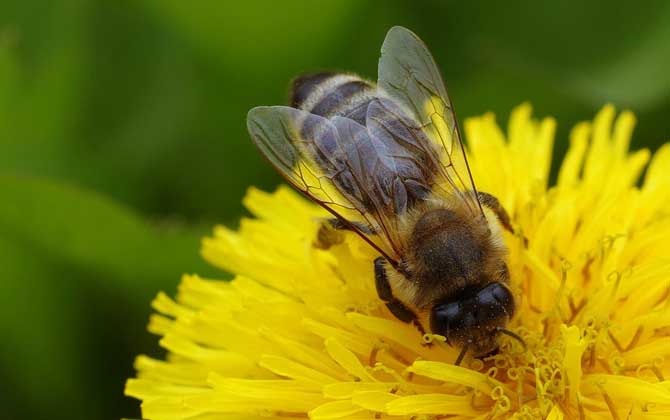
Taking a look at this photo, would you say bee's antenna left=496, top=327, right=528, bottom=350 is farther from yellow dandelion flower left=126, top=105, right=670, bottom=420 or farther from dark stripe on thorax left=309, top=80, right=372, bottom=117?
dark stripe on thorax left=309, top=80, right=372, bottom=117

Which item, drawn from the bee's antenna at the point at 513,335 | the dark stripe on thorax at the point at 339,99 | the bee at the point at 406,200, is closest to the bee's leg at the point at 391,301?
the bee at the point at 406,200

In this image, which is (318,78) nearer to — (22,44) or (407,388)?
(407,388)

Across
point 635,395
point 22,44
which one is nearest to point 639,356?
point 635,395

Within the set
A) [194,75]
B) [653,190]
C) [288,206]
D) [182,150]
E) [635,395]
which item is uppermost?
[194,75]

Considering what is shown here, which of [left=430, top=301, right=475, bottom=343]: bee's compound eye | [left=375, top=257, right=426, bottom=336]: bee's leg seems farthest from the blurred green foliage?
[left=430, top=301, right=475, bottom=343]: bee's compound eye

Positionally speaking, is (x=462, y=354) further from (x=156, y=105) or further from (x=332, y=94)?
(x=156, y=105)
